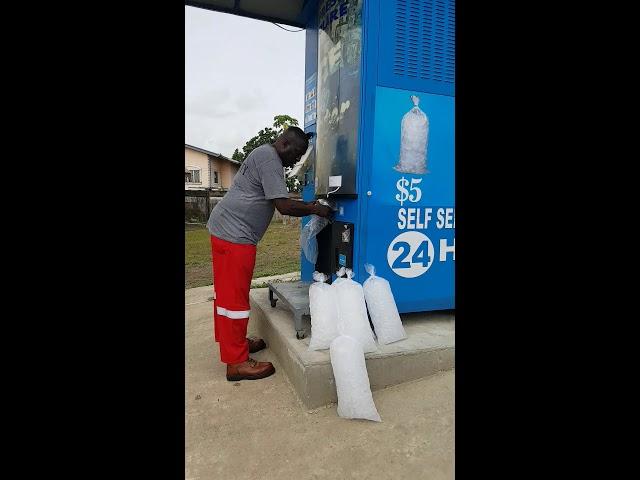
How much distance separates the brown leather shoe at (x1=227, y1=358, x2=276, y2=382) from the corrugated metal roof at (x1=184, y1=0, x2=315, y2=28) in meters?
2.98

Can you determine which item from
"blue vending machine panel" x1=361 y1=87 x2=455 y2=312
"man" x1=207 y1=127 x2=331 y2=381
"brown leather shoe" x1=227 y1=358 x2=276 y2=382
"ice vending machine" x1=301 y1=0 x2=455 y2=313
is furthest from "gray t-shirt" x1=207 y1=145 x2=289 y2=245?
"brown leather shoe" x1=227 y1=358 x2=276 y2=382

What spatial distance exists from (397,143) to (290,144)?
72 centimetres

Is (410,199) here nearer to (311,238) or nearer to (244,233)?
(311,238)

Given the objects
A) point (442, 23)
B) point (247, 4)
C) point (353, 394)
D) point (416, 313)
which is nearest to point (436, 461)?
→ point (353, 394)

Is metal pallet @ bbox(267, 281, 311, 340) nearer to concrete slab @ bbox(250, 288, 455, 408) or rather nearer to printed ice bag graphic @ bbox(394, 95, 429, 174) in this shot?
concrete slab @ bbox(250, 288, 455, 408)

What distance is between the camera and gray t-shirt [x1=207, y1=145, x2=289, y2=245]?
8.28ft

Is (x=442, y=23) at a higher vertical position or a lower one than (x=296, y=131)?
higher

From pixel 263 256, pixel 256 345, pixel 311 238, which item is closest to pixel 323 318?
pixel 256 345

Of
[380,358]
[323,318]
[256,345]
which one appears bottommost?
[256,345]

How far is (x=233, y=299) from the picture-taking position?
8.39 feet

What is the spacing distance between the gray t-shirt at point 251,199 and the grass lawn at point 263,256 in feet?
9.87

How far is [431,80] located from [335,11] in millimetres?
901
